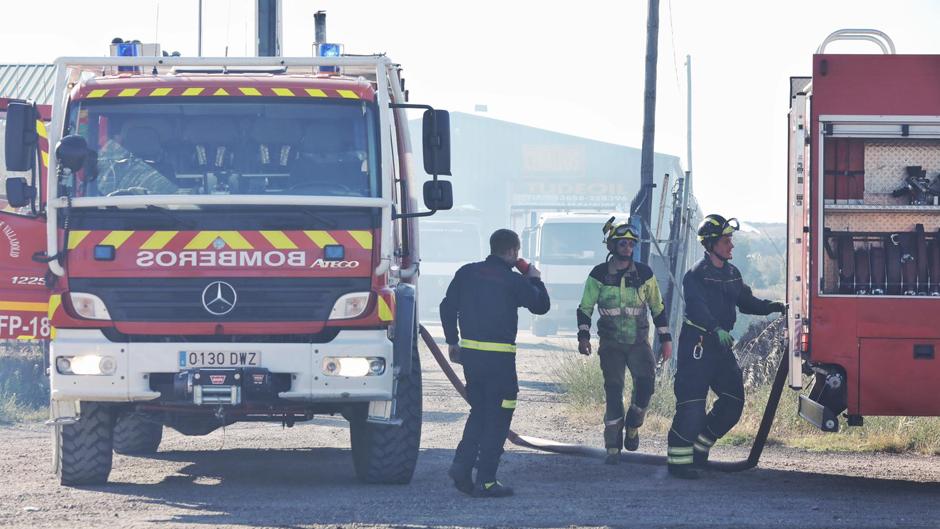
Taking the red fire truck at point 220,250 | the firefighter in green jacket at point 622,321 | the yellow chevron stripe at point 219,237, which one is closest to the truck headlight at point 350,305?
the red fire truck at point 220,250

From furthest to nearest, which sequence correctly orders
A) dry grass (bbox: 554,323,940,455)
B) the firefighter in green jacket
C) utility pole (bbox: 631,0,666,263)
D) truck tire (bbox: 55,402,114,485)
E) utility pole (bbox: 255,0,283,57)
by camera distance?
1. utility pole (bbox: 631,0,666,263)
2. utility pole (bbox: 255,0,283,57)
3. dry grass (bbox: 554,323,940,455)
4. the firefighter in green jacket
5. truck tire (bbox: 55,402,114,485)

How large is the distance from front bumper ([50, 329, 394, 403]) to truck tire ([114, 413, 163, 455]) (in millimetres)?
2674

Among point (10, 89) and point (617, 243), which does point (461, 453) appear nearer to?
point (617, 243)

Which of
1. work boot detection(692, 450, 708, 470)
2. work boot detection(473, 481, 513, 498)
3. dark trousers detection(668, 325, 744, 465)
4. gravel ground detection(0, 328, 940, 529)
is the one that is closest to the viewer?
gravel ground detection(0, 328, 940, 529)

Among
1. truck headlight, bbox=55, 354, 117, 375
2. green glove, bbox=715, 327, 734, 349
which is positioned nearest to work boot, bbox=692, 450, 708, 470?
green glove, bbox=715, 327, 734, 349

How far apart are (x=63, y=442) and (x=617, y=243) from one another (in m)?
4.06

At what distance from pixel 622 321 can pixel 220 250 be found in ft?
→ 10.5

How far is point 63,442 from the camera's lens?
9484mm

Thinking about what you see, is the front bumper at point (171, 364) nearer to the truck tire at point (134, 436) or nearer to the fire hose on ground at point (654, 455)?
the fire hose on ground at point (654, 455)

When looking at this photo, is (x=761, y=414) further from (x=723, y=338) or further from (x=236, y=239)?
(x=236, y=239)

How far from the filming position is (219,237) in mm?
9000

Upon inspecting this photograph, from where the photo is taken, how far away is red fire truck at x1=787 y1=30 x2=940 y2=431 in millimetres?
9133

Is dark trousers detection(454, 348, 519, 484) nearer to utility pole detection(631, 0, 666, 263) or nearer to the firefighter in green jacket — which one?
the firefighter in green jacket

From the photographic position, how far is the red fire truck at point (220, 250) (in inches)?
352
